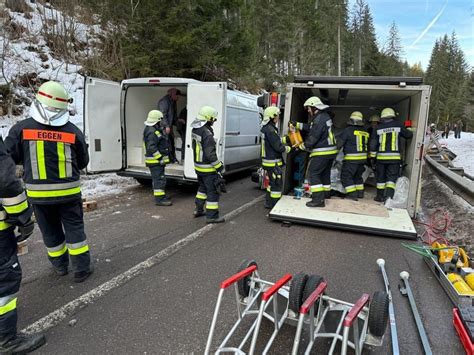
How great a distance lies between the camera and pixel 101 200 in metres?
6.72

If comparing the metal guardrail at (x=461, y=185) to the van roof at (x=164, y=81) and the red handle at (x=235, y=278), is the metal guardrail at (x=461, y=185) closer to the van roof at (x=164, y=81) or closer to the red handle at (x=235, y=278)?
the red handle at (x=235, y=278)

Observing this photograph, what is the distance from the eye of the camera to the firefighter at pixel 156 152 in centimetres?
633

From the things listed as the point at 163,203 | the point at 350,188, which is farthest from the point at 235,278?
the point at 350,188

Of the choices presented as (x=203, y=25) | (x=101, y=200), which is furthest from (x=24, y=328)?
(x=203, y=25)

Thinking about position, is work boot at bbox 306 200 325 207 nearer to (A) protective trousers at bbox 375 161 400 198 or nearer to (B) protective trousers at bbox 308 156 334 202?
(B) protective trousers at bbox 308 156 334 202

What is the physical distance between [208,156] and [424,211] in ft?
14.7

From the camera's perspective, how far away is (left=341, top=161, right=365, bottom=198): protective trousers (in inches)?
251

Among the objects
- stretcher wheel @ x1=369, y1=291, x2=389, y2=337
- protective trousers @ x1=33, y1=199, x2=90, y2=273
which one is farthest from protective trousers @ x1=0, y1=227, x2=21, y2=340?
stretcher wheel @ x1=369, y1=291, x2=389, y2=337

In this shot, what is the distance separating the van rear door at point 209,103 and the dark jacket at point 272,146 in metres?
0.86

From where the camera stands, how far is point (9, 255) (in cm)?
239

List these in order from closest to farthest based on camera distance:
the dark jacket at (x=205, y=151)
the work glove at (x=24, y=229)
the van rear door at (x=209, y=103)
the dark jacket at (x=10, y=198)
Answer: the dark jacket at (x=10, y=198) < the work glove at (x=24, y=229) < the dark jacket at (x=205, y=151) < the van rear door at (x=209, y=103)

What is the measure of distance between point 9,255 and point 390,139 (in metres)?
6.01

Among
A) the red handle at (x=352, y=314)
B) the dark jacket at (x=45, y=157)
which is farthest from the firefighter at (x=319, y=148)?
the dark jacket at (x=45, y=157)

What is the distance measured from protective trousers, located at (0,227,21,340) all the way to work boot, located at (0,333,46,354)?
0.14 feet
